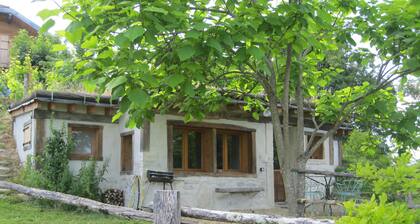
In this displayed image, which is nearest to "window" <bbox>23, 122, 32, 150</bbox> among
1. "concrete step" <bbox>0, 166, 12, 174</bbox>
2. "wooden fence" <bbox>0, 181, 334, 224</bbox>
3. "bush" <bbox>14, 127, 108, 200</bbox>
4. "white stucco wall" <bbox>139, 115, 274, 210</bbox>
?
"concrete step" <bbox>0, 166, 12, 174</bbox>

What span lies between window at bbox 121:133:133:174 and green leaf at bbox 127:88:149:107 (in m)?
8.47

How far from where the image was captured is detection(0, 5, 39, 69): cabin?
25.0m

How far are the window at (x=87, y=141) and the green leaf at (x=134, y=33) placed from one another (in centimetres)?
893

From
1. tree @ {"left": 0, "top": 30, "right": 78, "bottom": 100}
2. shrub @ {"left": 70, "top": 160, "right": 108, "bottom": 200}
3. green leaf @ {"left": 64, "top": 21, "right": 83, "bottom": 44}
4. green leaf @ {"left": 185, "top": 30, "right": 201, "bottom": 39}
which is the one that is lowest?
shrub @ {"left": 70, "top": 160, "right": 108, "bottom": 200}

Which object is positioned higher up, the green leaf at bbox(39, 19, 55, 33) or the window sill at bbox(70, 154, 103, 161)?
the green leaf at bbox(39, 19, 55, 33)

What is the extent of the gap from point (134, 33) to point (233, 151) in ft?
35.1

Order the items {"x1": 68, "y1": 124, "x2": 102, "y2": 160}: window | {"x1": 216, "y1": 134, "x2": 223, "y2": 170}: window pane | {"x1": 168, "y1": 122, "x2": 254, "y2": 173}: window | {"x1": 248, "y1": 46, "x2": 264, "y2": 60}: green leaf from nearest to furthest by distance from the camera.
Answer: {"x1": 248, "y1": 46, "x2": 264, "y2": 60}: green leaf, {"x1": 68, "y1": 124, "x2": 102, "y2": 160}: window, {"x1": 168, "y1": 122, "x2": 254, "y2": 173}: window, {"x1": 216, "y1": 134, "x2": 223, "y2": 170}: window pane

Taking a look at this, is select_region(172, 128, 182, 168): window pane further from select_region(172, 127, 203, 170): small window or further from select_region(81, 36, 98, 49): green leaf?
select_region(81, 36, 98, 49): green leaf

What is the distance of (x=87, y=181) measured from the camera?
11.8 m

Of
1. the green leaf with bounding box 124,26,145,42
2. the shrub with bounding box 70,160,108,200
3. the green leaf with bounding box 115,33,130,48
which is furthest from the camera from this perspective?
the shrub with bounding box 70,160,108,200

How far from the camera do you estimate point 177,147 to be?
13.6 meters

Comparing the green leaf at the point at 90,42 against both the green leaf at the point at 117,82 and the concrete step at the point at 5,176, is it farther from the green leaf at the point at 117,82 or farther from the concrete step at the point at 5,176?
the concrete step at the point at 5,176

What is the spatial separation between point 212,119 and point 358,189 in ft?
14.0

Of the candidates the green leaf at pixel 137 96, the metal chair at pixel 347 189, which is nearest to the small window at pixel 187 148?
the metal chair at pixel 347 189
